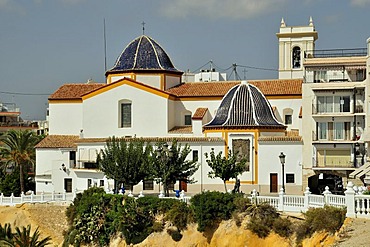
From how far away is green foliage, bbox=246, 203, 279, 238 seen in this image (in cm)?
3238

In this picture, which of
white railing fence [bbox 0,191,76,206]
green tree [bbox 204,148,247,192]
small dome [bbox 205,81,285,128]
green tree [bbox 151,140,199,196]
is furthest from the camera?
small dome [bbox 205,81,285,128]

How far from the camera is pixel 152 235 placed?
3656cm

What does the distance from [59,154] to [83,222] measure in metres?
15.5

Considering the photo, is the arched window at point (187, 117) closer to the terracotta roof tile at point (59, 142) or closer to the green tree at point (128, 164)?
the terracotta roof tile at point (59, 142)

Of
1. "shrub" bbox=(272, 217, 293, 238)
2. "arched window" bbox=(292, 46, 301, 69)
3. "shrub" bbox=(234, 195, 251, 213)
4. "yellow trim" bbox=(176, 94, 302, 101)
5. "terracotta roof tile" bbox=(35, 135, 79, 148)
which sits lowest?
"shrub" bbox=(272, 217, 293, 238)

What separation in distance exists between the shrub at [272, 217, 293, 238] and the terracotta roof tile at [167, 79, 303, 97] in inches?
819

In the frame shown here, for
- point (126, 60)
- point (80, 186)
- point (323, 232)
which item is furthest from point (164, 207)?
point (126, 60)

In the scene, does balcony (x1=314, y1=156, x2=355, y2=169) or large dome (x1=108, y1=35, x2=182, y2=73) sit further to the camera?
large dome (x1=108, y1=35, x2=182, y2=73)

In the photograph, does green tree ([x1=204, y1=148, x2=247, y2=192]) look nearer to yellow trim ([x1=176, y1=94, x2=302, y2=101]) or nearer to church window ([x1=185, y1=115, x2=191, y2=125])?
yellow trim ([x1=176, y1=94, x2=302, y2=101])

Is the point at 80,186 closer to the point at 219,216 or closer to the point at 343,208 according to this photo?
the point at 219,216

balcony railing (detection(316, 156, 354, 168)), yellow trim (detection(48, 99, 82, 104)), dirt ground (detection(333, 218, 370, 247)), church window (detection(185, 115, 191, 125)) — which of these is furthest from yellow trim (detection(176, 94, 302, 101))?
dirt ground (detection(333, 218, 370, 247))

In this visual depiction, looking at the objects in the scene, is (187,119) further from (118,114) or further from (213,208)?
(213,208)

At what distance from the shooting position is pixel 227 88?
53.5 metres

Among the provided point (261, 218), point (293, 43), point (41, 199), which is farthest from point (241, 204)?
point (293, 43)
